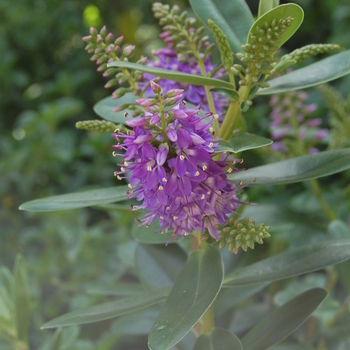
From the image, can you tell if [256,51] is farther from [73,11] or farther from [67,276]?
[73,11]

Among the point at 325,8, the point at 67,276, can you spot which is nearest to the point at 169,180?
the point at 67,276

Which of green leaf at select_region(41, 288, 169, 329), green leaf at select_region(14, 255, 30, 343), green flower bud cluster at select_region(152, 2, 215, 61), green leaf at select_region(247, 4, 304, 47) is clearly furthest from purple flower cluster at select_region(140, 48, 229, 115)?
green leaf at select_region(14, 255, 30, 343)

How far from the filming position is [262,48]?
462 millimetres

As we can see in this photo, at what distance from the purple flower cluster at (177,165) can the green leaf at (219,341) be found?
13 cm

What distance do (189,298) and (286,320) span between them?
15cm

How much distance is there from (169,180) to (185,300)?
14cm

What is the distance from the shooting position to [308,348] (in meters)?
0.70

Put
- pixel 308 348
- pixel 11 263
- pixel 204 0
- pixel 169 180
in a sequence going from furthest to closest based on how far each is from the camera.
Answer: pixel 11 263 < pixel 308 348 < pixel 204 0 < pixel 169 180

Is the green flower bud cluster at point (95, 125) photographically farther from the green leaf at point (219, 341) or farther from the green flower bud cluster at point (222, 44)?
the green leaf at point (219, 341)

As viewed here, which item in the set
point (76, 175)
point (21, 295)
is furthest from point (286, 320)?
point (76, 175)

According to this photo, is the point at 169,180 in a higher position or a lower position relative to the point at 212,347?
higher

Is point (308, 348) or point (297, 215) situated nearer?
point (308, 348)

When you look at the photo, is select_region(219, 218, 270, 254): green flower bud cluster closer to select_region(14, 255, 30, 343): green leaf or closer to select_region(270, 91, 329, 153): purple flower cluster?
select_region(14, 255, 30, 343): green leaf

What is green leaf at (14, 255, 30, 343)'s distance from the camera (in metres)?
0.71
